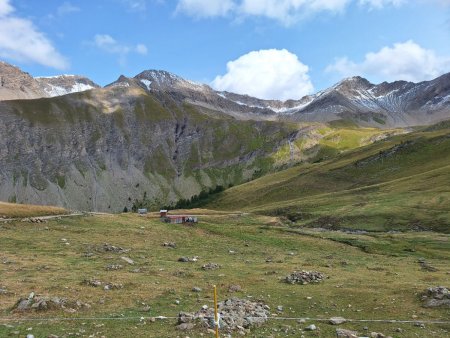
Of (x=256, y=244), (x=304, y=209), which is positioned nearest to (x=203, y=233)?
(x=256, y=244)

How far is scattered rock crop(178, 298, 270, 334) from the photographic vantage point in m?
24.4

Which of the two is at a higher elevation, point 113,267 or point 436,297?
point 113,267

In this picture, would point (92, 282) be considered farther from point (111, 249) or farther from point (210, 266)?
point (111, 249)

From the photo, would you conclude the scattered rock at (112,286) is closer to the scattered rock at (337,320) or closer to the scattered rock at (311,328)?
the scattered rock at (311,328)

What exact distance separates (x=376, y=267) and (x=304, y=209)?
87.9 meters

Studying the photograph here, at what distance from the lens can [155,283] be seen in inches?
1464

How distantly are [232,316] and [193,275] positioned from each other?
16746 millimetres

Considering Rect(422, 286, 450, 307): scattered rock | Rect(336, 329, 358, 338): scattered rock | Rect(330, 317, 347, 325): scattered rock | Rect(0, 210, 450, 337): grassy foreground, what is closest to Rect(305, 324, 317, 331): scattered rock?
Rect(0, 210, 450, 337): grassy foreground

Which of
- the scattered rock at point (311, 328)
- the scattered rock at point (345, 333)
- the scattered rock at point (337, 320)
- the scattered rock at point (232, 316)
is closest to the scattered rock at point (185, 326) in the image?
the scattered rock at point (232, 316)

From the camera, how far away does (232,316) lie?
25.5 meters

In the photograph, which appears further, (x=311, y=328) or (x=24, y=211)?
(x=24, y=211)

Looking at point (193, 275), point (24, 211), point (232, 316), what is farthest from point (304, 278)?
point (24, 211)

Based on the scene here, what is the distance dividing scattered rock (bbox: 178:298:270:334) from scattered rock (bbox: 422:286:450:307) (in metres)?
12.0

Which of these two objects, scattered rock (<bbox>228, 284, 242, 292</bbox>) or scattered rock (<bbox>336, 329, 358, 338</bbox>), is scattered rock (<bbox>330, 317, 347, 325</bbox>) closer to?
scattered rock (<bbox>336, 329, 358, 338</bbox>)
